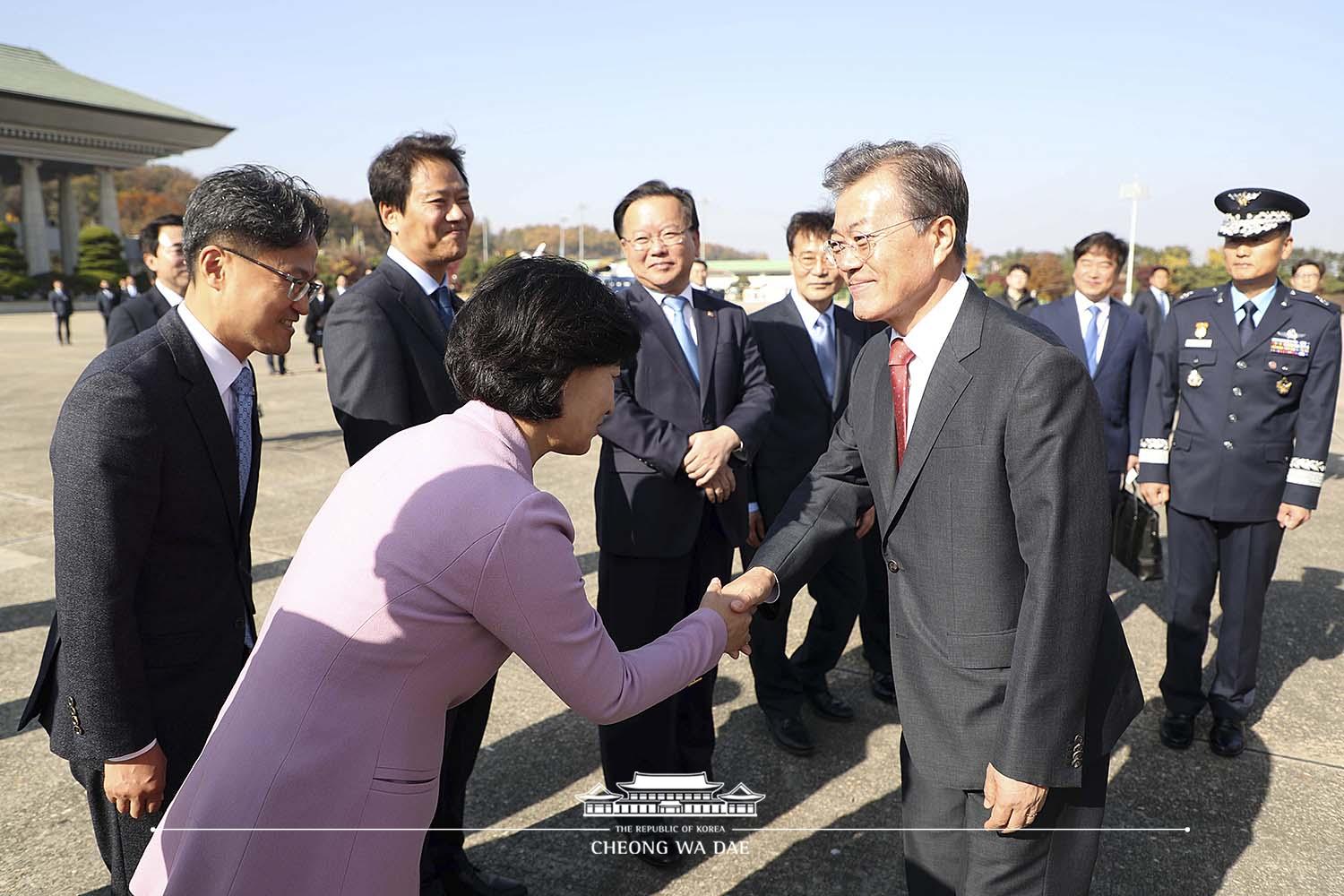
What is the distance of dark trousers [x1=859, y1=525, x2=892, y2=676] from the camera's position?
14.5 feet

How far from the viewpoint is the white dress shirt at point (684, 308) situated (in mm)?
3525

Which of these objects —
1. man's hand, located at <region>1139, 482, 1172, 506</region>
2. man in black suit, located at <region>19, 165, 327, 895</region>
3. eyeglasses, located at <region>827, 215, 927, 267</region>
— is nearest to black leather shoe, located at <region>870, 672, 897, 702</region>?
man's hand, located at <region>1139, 482, 1172, 506</region>

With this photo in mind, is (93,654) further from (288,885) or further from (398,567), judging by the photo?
(398,567)

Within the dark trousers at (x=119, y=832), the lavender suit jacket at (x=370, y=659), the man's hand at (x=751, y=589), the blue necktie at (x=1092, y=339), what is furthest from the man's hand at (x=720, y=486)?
the blue necktie at (x=1092, y=339)

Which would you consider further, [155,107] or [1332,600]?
[155,107]

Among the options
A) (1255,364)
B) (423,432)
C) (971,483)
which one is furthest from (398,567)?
(1255,364)

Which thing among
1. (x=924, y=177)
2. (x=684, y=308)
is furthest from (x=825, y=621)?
(x=924, y=177)

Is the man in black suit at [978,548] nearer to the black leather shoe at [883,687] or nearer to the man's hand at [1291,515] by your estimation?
the black leather shoe at [883,687]

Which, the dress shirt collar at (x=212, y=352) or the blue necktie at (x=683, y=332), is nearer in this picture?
the dress shirt collar at (x=212, y=352)

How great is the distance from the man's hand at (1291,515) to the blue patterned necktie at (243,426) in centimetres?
391

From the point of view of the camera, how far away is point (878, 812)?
3338 millimetres

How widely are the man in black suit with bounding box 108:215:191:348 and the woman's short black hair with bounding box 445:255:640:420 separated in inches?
155

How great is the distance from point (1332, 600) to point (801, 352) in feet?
12.5

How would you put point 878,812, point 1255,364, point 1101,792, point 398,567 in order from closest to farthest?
point 398,567 → point 1101,792 → point 878,812 → point 1255,364
